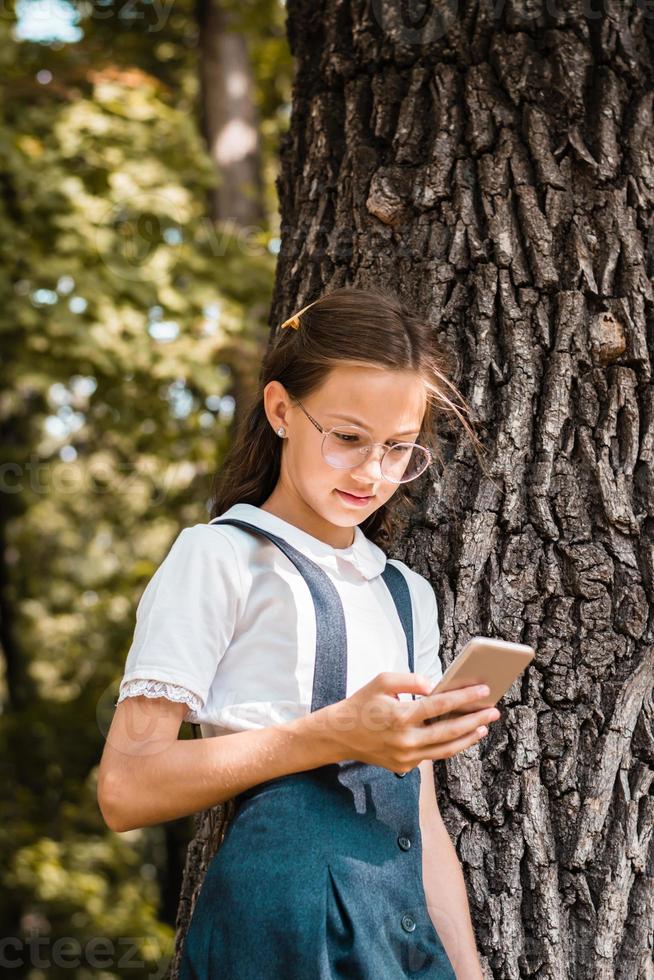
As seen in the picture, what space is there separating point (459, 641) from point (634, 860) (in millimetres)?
540

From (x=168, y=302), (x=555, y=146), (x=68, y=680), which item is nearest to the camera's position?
(x=555, y=146)

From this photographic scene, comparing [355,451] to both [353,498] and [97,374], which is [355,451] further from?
[97,374]

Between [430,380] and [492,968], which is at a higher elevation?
[430,380]

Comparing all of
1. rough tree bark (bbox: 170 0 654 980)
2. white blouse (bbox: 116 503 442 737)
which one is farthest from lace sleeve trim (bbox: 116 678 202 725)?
rough tree bark (bbox: 170 0 654 980)

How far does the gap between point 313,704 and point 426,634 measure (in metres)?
0.40

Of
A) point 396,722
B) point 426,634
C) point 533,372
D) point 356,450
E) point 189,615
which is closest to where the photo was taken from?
point 396,722

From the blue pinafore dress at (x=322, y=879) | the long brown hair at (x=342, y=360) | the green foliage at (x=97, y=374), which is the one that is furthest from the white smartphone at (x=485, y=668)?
the green foliage at (x=97, y=374)

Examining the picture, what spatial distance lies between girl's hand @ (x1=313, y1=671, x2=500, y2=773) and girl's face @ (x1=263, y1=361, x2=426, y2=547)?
0.39 m

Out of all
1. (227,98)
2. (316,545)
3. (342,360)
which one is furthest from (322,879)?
(227,98)

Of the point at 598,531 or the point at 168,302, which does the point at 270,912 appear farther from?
the point at 168,302

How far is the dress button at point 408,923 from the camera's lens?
1713 millimetres

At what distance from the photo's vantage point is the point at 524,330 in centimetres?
229

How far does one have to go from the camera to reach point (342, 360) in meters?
1.87

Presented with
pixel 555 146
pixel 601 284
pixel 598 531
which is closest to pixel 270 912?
pixel 598 531
